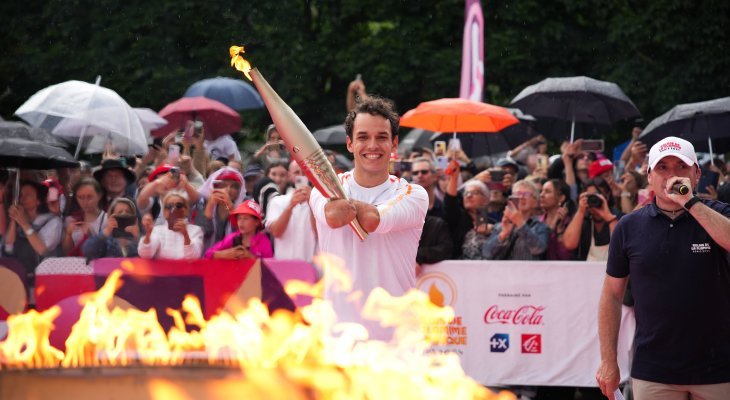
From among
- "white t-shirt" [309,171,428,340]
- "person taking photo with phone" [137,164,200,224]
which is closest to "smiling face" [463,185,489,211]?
"person taking photo with phone" [137,164,200,224]

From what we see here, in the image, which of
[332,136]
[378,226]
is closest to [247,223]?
[378,226]

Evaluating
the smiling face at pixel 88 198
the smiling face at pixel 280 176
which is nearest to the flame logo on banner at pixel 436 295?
the smiling face at pixel 280 176

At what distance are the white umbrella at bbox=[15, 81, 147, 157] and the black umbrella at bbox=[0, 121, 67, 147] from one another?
0.64 metres

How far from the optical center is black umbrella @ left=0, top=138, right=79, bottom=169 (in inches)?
395

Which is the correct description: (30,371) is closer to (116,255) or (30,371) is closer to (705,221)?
(705,221)

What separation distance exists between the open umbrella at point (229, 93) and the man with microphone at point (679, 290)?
10750 mm

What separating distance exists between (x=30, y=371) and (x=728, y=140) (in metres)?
10.9

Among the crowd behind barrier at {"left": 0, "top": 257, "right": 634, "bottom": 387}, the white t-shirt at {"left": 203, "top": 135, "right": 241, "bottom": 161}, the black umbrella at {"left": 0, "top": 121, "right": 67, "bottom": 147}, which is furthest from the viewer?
the white t-shirt at {"left": 203, "top": 135, "right": 241, "bottom": 161}

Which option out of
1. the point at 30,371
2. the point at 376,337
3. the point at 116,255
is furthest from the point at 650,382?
the point at 116,255

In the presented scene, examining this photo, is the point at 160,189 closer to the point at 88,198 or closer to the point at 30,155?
the point at 88,198

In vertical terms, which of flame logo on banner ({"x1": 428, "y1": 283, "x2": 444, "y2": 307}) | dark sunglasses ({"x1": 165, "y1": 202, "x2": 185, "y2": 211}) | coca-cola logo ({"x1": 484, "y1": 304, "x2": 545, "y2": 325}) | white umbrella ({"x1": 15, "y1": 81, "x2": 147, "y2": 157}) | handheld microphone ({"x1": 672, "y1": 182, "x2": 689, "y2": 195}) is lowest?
coca-cola logo ({"x1": 484, "y1": 304, "x2": 545, "y2": 325})

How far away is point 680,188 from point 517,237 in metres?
4.30

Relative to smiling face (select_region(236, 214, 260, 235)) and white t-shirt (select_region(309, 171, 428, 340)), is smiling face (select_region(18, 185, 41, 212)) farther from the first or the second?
white t-shirt (select_region(309, 171, 428, 340))

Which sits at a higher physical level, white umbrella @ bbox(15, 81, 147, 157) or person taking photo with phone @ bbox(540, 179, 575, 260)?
white umbrella @ bbox(15, 81, 147, 157)
